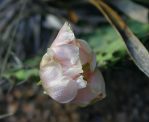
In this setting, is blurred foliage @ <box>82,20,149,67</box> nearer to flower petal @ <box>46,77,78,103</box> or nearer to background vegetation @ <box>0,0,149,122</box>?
background vegetation @ <box>0,0,149,122</box>

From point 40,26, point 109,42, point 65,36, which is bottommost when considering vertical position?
point 40,26

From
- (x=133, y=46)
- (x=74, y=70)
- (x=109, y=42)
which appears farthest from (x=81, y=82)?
(x=109, y=42)

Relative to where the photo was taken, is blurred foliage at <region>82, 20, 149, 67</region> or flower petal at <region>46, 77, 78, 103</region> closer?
flower petal at <region>46, 77, 78, 103</region>

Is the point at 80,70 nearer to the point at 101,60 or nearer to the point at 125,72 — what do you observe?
the point at 101,60

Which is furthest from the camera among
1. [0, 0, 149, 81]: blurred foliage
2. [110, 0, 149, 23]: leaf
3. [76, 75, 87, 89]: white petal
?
[0, 0, 149, 81]: blurred foliage

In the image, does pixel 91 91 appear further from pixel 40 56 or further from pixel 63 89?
pixel 40 56

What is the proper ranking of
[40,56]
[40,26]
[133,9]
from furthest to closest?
[40,26]
[40,56]
[133,9]

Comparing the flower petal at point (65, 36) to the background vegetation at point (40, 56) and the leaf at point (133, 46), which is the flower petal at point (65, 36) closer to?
the leaf at point (133, 46)

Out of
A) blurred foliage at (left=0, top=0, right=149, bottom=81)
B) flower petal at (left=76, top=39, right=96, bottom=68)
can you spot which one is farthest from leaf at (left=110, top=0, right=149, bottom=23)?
flower petal at (left=76, top=39, right=96, bottom=68)
